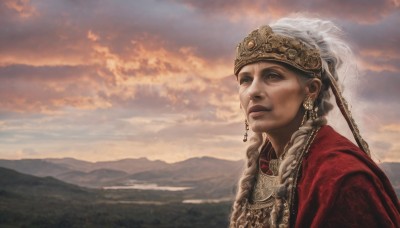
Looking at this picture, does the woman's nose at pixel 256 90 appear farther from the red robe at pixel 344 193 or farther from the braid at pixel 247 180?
the braid at pixel 247 180

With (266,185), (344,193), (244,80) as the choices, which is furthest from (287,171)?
(244,80)

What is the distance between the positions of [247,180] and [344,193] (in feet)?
3.71

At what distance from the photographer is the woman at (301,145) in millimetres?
2809

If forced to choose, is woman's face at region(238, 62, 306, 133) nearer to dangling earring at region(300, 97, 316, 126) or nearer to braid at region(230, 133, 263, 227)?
dangling earring at region(300, 97, 316, 126)

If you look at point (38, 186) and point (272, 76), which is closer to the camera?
point (272, 76)

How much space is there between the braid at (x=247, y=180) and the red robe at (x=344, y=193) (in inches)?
28.4

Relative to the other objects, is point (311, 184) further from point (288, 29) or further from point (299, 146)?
point (288, 29)

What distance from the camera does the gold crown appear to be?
3.39 metres

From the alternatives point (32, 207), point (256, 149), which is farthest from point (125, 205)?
point (256, 149)

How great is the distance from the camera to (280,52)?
3.41 meters

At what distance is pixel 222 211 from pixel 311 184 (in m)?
65.8

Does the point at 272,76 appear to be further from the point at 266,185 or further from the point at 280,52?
the point at 266,185

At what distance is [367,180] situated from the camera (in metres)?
2.83

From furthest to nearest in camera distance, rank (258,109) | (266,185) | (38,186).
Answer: (38,186) → (266,185) → (258,109)
